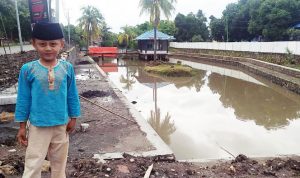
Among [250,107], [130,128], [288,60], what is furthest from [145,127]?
[288,60]

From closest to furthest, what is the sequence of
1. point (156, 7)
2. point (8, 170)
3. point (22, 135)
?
point (22, 135), point (8, 170), point (156, 7)

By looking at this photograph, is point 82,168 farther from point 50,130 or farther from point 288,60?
point 288,60

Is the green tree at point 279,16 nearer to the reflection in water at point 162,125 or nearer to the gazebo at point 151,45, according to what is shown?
the gazebo at point 151,45

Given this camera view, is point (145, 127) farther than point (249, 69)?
No

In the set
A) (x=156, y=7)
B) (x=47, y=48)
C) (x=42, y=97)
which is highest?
(x=156, y=7)

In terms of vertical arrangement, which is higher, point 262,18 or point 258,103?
point 262,18

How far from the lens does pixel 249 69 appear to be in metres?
24.9

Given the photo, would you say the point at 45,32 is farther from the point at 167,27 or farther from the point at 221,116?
the point at 167,27

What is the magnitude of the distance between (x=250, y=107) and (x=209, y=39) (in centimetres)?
4732

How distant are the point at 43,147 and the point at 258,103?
11.7 metres

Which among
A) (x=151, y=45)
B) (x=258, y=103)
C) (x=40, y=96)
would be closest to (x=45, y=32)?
(x=40, y=96)

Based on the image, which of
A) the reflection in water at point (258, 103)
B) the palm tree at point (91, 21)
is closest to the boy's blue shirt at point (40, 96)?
the reflection in water at point (258, 103)

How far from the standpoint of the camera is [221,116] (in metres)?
11.1

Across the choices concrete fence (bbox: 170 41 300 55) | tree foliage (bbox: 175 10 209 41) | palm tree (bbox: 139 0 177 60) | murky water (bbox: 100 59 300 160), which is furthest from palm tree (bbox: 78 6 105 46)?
murky water (bbox: 100 59 300 160)
